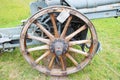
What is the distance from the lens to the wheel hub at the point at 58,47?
225 inches

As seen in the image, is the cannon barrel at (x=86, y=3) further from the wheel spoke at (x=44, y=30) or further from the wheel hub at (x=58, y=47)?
the wheel hub at (x=58, y=47)

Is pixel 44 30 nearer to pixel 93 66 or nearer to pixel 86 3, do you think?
pixel 86 3

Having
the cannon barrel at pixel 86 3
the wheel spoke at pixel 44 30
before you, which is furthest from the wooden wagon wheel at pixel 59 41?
the cannon barrel at pixel 86 3

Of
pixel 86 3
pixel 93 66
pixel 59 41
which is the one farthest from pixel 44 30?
pixel 93 66

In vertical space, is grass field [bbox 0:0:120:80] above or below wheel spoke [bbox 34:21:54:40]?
below

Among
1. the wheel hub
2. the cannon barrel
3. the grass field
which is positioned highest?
the cannon barrel

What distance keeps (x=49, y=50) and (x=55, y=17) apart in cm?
70

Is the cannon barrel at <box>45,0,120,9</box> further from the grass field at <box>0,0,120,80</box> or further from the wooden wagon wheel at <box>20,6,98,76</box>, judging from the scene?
the grass field at <box>0,0,120,80</box>

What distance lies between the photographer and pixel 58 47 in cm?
570

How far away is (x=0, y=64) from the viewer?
22.1ft

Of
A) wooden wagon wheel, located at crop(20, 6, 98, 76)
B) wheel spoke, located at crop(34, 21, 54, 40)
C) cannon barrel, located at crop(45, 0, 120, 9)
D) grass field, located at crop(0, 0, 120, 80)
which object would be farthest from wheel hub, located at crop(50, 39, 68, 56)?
cannon barrel, located at crop(45, 0, 120, 9)

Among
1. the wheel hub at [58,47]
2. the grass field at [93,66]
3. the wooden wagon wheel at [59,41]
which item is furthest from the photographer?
the grass field at [93,66]

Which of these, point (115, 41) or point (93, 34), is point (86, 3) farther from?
point (115, 41)

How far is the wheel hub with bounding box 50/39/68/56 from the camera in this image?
5.70 metres
